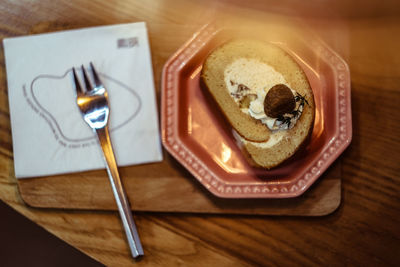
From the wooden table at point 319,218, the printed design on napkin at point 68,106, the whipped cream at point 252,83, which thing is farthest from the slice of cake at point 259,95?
the printed design on napkin at point 68,106

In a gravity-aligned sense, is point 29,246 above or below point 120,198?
below

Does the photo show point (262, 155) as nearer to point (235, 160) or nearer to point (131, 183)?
point (235, 160)

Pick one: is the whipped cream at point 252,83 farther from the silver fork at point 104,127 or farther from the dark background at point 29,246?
the dark background at point 29,246

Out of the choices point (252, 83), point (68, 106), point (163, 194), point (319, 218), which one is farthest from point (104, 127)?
point (319, 218)

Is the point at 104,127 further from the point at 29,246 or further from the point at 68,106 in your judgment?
the point at 29,246

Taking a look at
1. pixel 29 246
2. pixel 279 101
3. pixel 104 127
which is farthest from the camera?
pixel 29 246

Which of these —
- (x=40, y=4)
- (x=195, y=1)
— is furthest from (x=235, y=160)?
(x=40, y=4)
